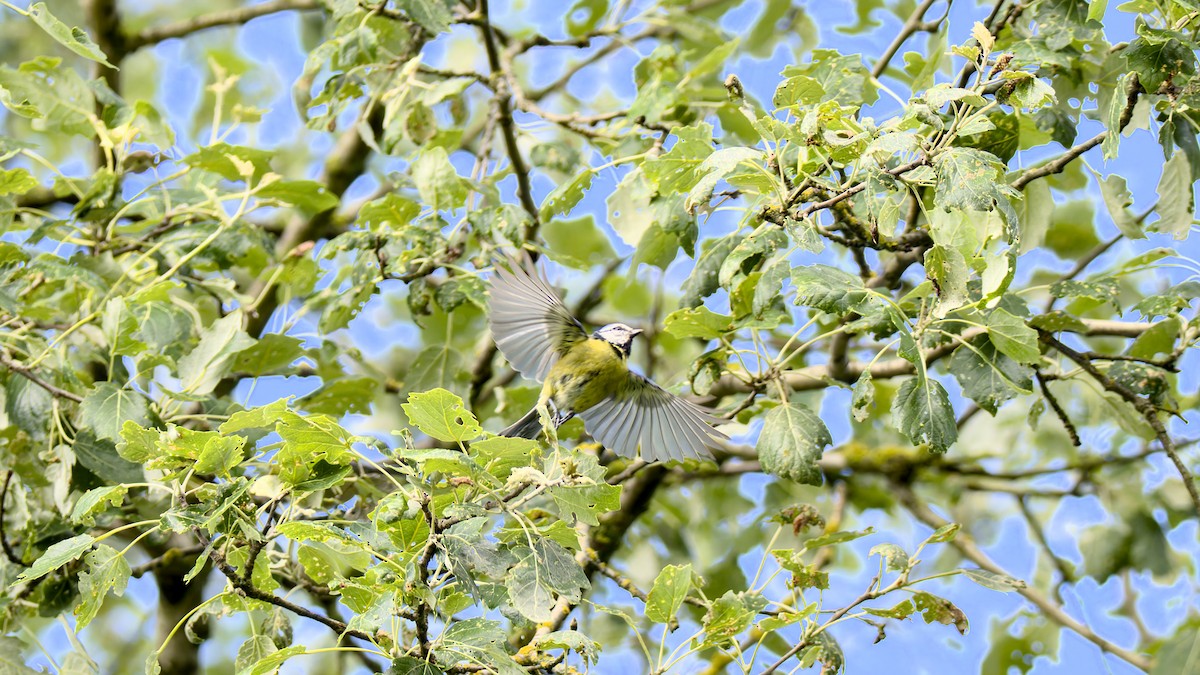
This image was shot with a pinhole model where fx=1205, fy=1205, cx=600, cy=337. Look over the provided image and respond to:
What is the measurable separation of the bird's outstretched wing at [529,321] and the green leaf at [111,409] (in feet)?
3.03

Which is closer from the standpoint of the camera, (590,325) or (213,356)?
(213,356)

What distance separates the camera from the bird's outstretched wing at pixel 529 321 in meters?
3.29

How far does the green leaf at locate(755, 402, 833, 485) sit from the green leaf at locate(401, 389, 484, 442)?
0.91 meters

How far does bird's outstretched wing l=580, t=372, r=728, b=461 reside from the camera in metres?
3.14

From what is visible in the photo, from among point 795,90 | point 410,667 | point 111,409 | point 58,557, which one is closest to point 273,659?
point 410,667

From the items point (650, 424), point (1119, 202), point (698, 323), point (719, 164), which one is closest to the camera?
point (719, 164)

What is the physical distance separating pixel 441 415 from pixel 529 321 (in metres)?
1.36

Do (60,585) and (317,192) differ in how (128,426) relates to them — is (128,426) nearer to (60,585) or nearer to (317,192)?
(60,585)

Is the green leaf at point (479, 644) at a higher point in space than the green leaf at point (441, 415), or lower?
lower

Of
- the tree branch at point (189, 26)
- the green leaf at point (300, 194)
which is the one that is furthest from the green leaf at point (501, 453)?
the tree branch at point (189, 26)

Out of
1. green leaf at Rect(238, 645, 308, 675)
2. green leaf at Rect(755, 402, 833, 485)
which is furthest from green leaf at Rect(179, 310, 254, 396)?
green leaf at Rect(755, 402, 833, 485)

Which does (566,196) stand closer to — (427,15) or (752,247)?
(427,15)

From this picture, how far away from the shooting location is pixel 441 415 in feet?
6.91

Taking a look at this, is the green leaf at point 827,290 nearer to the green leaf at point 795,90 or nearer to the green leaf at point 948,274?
the green leaf at point 948,274
